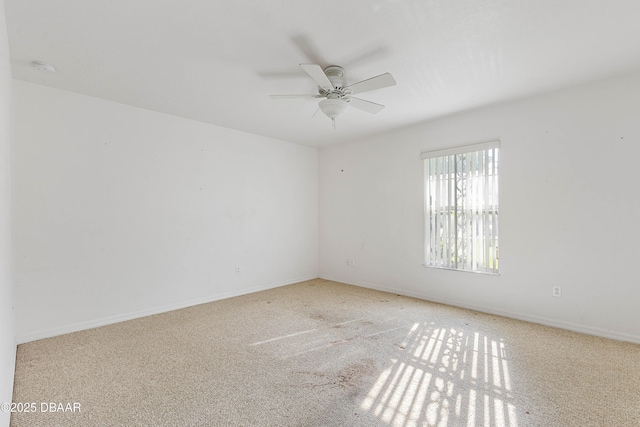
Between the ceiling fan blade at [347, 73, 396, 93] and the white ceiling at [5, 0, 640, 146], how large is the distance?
0.65ft

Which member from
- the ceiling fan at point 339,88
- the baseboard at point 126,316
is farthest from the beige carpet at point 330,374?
the ceiling fan at point 339,88

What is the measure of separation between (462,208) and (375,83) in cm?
225

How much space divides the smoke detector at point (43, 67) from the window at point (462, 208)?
13.9ft

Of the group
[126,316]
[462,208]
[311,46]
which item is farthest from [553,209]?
[126,316]

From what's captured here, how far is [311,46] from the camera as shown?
2363mm

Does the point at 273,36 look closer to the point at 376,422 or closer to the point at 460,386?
the point at 376,422

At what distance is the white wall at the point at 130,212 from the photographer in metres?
2.98

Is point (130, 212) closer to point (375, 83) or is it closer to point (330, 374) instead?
point (330, 374)

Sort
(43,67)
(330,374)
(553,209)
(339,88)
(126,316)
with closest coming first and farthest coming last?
(330,374)
(43,67)
(339,88)
(553,209)
(126,316)

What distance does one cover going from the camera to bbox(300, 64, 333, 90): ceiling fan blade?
7.26ft

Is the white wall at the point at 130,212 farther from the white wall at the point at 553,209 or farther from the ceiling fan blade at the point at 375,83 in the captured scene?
the ceiling fan blade at the point at 375,83

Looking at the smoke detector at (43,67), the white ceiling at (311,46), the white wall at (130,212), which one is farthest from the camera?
the white wall at (130,212)

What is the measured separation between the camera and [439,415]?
181 centimetres

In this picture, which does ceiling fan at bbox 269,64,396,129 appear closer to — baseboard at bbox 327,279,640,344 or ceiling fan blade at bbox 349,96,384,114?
ceiling fan blade at bbox 349,96,384,114
